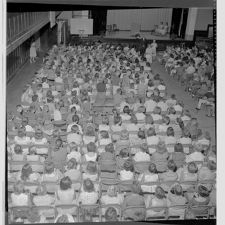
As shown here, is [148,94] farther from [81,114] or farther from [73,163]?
[73,163]

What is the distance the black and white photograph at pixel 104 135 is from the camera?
5164 millimetres

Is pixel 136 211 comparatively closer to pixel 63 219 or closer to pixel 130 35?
pixel 63 219

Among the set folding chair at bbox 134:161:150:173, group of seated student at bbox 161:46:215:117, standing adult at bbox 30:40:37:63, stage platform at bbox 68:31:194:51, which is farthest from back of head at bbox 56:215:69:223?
stage platform at bbox 68:31:194:51

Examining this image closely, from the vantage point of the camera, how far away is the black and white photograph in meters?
5.16

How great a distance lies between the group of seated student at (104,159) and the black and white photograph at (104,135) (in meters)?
0.02

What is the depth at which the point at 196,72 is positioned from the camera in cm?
1309

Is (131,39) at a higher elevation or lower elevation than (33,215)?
higher

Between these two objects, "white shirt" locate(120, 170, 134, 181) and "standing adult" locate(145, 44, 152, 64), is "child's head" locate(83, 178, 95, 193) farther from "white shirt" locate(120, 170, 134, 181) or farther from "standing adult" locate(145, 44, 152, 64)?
"standing adult" locate(145, 44, 152, 64)

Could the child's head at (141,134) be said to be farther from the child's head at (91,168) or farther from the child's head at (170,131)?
the child's head at (91,168)

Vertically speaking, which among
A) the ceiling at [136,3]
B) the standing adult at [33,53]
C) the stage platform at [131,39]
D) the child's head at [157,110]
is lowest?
the child's head at [157,110]

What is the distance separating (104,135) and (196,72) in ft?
23.0

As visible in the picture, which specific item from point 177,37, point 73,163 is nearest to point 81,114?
point 73,163

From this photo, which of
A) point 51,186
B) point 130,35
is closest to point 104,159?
point 51,186

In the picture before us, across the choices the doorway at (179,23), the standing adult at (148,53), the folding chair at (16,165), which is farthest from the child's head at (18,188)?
the doorway at (179,23)
